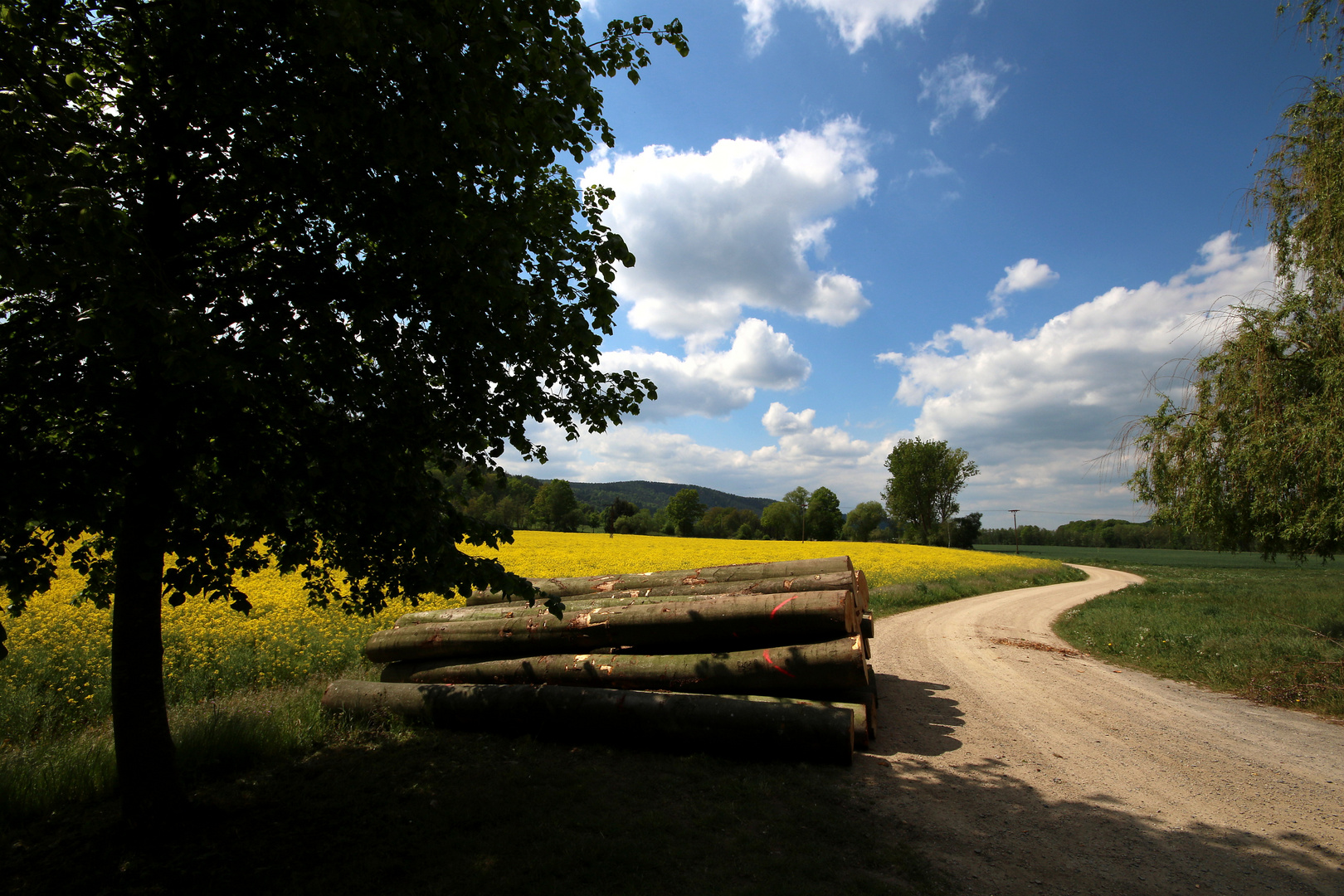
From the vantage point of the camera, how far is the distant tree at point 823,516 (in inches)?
3430

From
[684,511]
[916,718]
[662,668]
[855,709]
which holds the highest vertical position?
[684,511]

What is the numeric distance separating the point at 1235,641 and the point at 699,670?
35.9ft

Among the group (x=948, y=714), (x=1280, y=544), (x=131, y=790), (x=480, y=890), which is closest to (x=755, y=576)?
(x=948, y=714)

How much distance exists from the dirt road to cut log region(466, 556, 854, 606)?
2.15 meters

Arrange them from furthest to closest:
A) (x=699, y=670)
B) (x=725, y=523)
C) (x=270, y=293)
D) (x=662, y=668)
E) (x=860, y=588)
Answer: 1. (x=725, y=523)
2. (x=860, y=588)
3. (x=662, y=668)
4. (x=699, y=670)
5. (x=270, y=293)

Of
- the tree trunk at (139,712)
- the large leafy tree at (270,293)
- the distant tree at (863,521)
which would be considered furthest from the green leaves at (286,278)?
the distant tree at (863,521)

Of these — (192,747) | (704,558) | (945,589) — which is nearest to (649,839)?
(192,747)

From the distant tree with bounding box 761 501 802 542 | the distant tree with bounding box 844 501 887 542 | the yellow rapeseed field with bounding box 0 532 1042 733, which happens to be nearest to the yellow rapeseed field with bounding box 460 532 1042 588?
the yellow rapeseed field with bounding box 0 532 1042 733

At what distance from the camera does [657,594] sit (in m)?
8.71

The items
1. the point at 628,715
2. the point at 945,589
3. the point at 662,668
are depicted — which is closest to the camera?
the point at 628,715

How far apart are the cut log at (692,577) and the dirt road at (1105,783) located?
84.8 inches

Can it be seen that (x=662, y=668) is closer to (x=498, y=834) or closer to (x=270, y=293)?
(x=498, y=834)

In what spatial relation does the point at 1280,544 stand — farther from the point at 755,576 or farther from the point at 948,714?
the point at 755,576

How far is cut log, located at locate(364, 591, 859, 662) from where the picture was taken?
6.98 m
